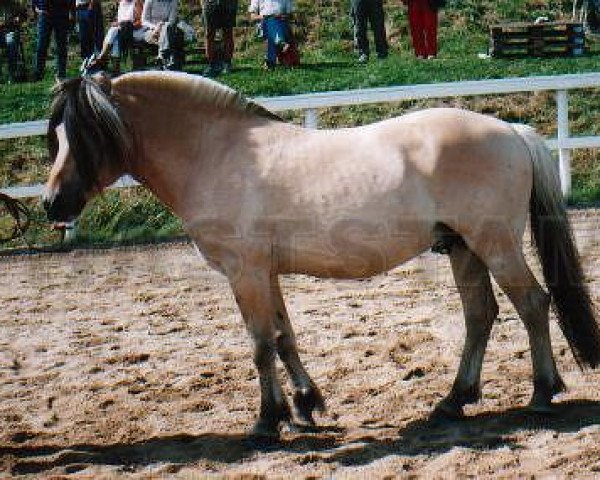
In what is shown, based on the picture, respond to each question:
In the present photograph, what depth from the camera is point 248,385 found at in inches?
254

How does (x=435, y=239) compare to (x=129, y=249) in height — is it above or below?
above

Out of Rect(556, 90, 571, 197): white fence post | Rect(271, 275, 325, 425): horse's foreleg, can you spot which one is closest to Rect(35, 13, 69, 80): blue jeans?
Rect(556, 90, 571, 197): white fence post

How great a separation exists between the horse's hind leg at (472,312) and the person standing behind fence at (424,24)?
30.9ft

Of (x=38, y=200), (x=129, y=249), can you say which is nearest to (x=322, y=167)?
(x=129, y=249)

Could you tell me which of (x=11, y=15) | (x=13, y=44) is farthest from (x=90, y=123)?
(x=11, y=15)

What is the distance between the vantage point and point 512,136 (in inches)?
217

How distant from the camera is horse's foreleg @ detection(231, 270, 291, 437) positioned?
547 centimetres

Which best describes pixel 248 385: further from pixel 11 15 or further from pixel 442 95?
pixel 11 15

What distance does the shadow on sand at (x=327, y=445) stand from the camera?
527cm

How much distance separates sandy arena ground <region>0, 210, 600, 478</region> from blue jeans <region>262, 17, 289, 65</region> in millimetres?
5994

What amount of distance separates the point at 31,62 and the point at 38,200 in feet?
15.8

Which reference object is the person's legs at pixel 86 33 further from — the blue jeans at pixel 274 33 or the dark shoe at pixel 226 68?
the blue jeans at pixel 274 33

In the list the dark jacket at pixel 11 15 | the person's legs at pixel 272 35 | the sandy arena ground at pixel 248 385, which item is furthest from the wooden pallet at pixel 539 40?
the dark jacket at pixel 11 15

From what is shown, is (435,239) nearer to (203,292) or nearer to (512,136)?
(512,136)
